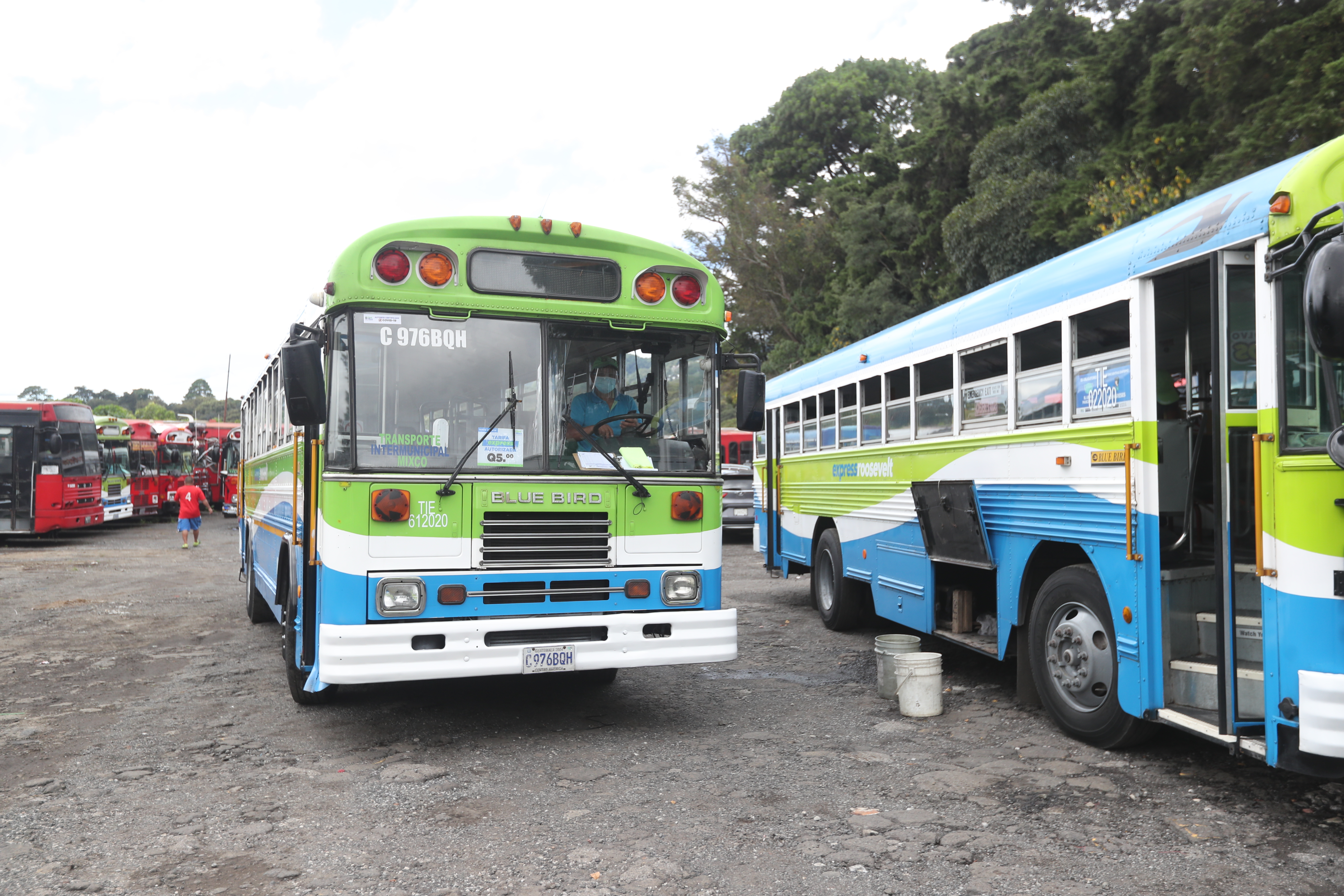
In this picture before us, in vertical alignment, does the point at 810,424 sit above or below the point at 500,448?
above

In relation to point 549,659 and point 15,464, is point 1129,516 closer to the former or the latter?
point 549,659

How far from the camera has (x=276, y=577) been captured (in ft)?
28.2

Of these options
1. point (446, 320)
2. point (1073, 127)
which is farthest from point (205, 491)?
point (446, 320)

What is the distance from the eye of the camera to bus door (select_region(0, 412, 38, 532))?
21922mm

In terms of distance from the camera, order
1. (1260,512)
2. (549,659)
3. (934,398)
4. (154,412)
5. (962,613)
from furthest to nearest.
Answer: (154,412) → (934,398) → (962,613) → (549,659) → (1260,512)

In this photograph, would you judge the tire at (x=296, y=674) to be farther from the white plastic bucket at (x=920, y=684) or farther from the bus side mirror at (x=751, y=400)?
the white plastic bucket at (x=920, y=684)

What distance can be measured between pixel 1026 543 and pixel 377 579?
398cm

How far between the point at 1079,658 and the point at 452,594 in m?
3.65

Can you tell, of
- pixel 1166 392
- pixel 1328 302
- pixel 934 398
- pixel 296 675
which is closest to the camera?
pixel 1328 302

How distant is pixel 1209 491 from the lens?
18.5ft

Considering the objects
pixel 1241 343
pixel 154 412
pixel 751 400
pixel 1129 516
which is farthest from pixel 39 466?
pixel 154 412

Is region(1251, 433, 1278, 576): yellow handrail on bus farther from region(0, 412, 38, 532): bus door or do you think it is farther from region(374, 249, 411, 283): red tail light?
region(0, 412, 38, 532): bus door

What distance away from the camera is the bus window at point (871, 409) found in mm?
9297

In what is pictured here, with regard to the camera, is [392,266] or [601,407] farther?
[601,407]
